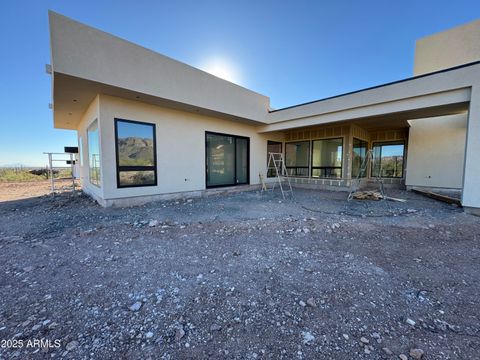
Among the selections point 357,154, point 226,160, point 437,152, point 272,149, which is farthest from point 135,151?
point 437,152

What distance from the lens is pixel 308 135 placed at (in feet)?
33.4

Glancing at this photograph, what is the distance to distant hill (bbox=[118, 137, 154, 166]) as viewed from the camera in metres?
5.72

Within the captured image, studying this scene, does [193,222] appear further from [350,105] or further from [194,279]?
[350,105]

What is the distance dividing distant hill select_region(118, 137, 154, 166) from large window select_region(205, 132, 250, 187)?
2.32 metres

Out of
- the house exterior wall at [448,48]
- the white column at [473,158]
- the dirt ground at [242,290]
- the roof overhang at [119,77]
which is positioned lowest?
the dirt ground at [242,290]

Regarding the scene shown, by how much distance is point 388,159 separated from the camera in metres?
11.1

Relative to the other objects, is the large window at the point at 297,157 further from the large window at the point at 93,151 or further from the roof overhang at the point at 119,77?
the large window at the point at 93,151

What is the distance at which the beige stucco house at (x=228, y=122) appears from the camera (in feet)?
15.7

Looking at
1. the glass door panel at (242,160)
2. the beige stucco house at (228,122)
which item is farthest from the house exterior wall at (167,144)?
the glass door panel at (242,160)

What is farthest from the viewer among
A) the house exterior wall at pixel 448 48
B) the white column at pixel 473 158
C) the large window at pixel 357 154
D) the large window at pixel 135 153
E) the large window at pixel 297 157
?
the large window at pixel 297 157

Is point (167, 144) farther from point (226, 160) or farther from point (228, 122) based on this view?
point (228, 122)

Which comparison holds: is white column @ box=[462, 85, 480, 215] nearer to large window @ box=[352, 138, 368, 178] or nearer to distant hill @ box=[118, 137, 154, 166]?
large window @ box=[352, 138, 368, 178]

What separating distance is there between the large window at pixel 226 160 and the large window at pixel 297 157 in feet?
9.89

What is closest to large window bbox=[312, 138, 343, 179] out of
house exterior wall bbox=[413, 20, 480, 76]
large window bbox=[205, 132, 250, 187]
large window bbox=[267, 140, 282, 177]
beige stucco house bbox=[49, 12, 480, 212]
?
beige stucco house bbox=[49, 12, 480, 212]
